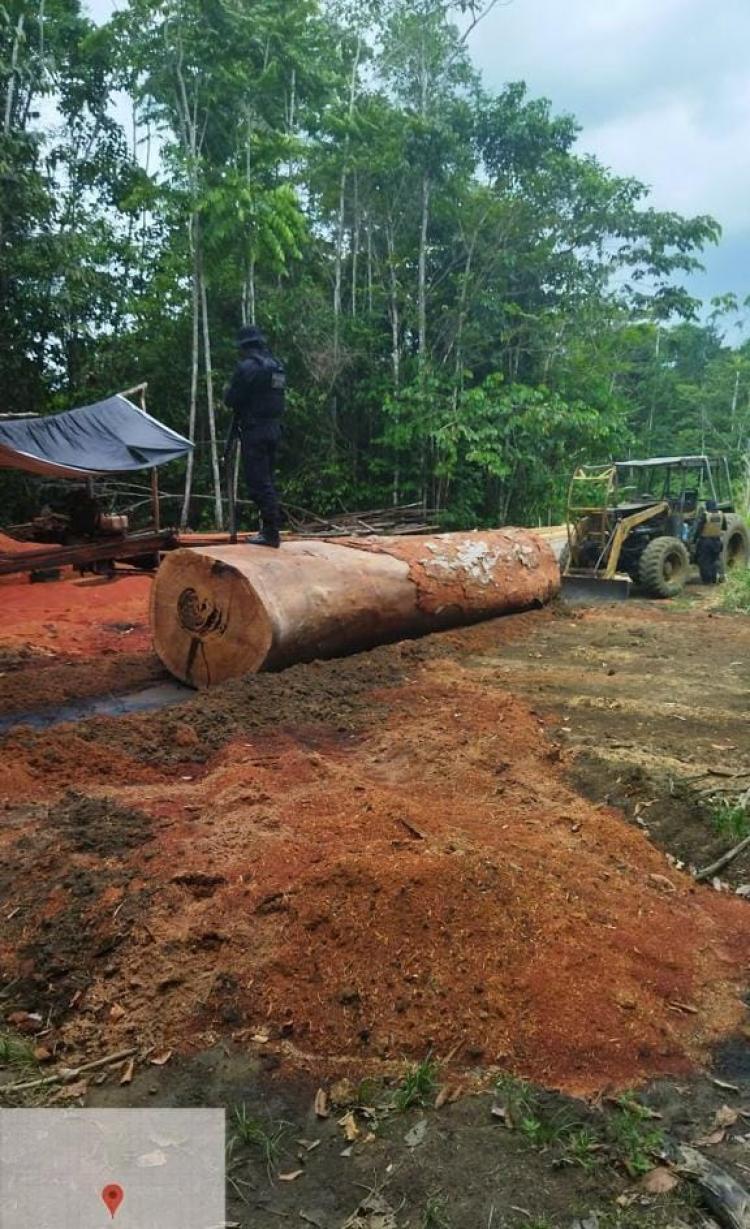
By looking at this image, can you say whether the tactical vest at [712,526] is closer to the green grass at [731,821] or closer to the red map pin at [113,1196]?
the green grass at [731,821]

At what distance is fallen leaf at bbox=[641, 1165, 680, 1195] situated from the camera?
1.96 meters

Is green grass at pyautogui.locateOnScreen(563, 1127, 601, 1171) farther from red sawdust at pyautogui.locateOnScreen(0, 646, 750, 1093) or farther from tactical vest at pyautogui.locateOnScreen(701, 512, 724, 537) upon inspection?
tactical vest at pyautogui.locateOnScreen(701, 512, 724, 537)

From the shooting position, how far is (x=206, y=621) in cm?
629

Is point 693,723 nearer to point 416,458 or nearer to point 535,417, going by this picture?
point 535,417

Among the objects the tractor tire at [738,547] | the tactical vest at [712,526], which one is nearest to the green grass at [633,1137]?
the tactical vest at [712,526]

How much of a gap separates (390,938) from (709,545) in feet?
38.1

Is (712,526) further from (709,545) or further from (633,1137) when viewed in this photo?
(633,1137)

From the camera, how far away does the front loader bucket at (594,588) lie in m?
11.2

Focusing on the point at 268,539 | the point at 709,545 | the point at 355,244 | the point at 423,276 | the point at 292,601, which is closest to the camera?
the point at 292,601

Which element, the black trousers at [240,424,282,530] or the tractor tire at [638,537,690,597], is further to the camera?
the tractor tire at [638,537,690,597]

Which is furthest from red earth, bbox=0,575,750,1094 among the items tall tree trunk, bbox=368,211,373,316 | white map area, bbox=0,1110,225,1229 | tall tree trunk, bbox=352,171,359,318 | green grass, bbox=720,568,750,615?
tall tree trunk, bbox=352,171,359,318

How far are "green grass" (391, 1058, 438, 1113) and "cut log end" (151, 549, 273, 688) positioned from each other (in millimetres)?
3937

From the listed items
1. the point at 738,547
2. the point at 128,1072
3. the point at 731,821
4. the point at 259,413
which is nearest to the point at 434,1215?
the point at 128,1072

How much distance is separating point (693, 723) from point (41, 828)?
3.89 meters
